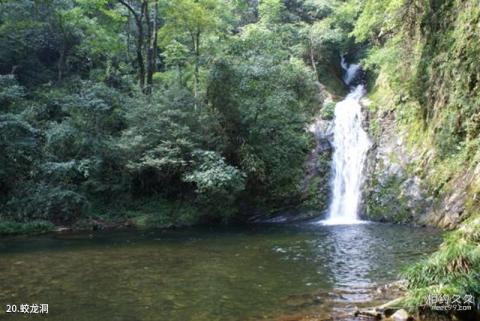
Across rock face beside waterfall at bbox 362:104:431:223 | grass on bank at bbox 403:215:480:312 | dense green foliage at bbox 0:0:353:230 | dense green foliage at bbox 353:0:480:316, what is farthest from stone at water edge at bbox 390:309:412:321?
dense green foliage at bbox 0:0:353:230

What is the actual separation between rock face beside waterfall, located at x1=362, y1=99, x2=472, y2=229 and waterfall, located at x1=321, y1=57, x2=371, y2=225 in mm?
499

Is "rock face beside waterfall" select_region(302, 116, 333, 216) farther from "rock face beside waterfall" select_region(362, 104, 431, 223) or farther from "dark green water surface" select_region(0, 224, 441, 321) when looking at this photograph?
"dark green water surface" select_region(0, 224, 441, 321)

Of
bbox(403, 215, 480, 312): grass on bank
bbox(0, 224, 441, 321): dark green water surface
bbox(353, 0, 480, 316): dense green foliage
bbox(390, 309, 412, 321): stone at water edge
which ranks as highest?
bbox(353, 0, 480, 316): dense green foliage

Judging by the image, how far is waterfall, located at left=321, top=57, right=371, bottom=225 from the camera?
1883cm

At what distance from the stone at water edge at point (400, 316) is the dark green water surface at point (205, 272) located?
40.7 inches

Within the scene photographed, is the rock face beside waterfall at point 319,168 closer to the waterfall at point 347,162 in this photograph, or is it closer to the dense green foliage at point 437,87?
the waterfall at point 347,162

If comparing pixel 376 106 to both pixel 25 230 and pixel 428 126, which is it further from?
pixel 25 230

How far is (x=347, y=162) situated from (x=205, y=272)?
12.5 metres

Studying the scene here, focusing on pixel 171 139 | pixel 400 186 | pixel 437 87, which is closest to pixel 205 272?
pixel 171 139

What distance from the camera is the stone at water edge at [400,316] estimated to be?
5.74 meters

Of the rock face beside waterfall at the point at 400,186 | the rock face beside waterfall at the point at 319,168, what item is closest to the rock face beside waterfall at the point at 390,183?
the rock face beside waterfall at the point at 400,186

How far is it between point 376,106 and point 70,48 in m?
19.0

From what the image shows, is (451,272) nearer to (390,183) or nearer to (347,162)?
(390,183)

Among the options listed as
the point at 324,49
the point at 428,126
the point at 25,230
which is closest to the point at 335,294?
the point at 428,126
